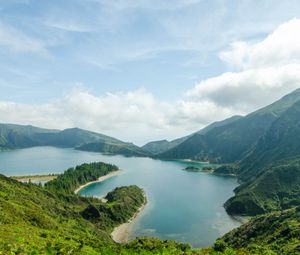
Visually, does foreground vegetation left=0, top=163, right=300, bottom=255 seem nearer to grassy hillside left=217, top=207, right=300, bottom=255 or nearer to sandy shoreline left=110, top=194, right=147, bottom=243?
grassy hillside left=217, top=207, right=300, bottom=255

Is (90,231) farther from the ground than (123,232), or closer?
farther from the ground

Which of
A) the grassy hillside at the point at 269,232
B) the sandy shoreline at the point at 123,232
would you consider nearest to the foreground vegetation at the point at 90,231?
the grassy hillside at the point at 269,232

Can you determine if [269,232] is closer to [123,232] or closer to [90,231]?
[90,231]

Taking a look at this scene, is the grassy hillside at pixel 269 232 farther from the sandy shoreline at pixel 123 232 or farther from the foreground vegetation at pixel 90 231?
the sandy shoreline at pixel 123 232

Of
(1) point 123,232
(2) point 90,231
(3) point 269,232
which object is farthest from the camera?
(1) point 123,232

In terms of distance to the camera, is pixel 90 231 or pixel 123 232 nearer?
pixel 90 231

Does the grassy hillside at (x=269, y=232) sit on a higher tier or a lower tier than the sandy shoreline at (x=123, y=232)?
higher

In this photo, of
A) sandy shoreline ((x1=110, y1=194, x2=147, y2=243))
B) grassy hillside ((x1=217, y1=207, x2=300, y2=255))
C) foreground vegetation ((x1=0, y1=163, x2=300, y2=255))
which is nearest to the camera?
foreground vegetation ((x1=0, y1=163, x2=300, y2=255))

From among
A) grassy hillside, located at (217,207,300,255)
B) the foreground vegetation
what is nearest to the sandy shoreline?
the foreground vegetation

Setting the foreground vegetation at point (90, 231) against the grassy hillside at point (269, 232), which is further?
the grassy hillside at point (269, 232)

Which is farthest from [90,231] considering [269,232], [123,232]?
[269,232]

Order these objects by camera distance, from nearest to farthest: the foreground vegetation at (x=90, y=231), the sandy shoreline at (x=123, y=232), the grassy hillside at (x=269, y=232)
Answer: the foreground vegetation at (x=90, y=231)
the grassy hillside at (x=269, y=232)
the sandy shoreline at (x=123, y=232)

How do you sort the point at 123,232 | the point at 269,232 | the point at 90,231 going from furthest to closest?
1. the point at 123,232
2. the point at 90,231
3. the point at 269,232
